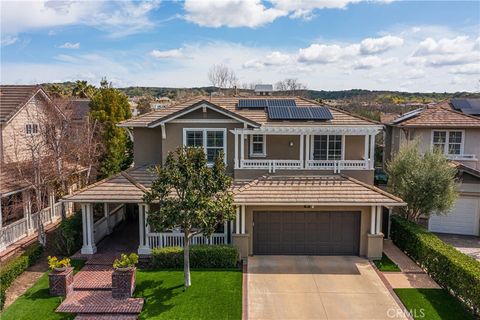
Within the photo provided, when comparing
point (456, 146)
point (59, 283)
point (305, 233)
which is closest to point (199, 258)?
point (305, 233)

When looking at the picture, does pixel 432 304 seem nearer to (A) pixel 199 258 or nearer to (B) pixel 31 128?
(A) pixel 199 258

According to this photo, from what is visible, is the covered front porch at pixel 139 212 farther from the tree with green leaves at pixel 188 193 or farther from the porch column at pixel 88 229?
the tree with green leaves at pixel 188 193

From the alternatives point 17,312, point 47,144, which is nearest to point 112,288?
point 17,312

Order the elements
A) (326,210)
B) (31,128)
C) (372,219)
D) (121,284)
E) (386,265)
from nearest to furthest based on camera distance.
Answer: (121,284)
(386,265)
(372,219)
(326,210)
(31,128)

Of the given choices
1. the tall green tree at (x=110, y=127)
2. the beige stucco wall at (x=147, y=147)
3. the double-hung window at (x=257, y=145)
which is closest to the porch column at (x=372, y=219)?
the double-hung window at (x=257, y=145)

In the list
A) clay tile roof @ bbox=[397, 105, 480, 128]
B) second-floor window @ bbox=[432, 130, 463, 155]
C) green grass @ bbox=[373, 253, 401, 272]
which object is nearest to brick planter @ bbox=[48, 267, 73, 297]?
green grass @ bbox=[373, 253, 401, 272]

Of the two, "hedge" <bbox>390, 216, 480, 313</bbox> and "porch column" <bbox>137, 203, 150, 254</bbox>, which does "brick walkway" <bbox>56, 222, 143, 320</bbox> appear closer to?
"porch column" <bbox>137, 203, 150, 254</bbox>
